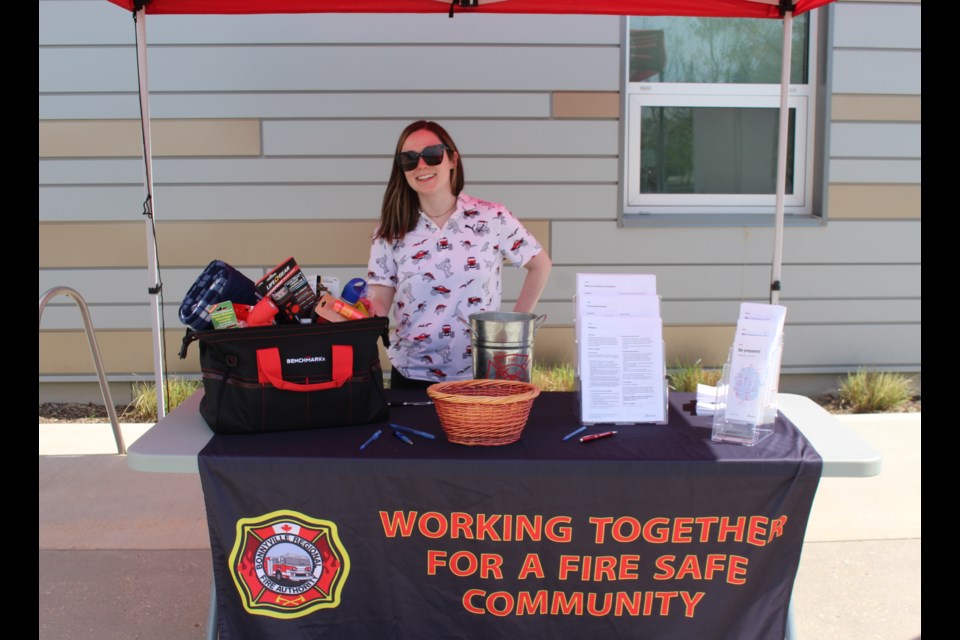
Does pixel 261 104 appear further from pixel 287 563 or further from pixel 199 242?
pixel 287 563

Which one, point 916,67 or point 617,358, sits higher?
point 916,67

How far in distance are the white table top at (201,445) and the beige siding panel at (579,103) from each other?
2.80 meters

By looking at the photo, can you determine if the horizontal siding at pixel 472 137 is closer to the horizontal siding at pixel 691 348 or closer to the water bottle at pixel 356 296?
the horizontal siding at pixel 691 348

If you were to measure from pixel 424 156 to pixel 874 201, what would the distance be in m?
3.51

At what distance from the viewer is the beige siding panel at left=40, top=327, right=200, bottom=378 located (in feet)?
15.8

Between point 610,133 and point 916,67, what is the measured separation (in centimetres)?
188

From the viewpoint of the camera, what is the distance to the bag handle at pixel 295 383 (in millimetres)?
2037

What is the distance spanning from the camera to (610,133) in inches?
187

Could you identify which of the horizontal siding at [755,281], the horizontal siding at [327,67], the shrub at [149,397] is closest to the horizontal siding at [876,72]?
the horizontal siding at [755,281]

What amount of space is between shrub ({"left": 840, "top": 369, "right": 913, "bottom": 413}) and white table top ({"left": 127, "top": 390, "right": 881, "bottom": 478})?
2810 mm

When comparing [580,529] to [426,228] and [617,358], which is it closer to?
[617,358]

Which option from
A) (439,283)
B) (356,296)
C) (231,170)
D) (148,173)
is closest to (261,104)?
(231,170)

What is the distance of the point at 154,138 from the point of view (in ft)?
15.3

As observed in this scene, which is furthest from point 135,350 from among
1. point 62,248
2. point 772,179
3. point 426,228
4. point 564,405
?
point 772,179
